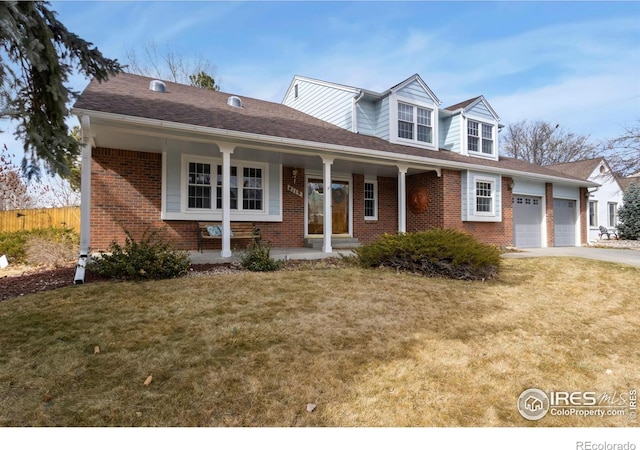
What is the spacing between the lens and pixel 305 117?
43.9 feet

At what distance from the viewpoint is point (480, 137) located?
46.1 ft

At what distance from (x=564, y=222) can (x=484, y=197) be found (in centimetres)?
580

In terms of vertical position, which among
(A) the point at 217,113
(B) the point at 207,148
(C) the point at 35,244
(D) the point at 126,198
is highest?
(A) the point at 217,113

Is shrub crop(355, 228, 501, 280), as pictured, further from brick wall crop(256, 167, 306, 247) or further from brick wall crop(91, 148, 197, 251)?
brick wall crop(91, 148, 197, 251)

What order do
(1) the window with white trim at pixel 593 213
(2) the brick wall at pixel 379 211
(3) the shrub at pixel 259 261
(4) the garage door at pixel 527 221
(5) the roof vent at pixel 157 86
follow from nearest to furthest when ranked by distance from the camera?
1. (3) the shrub at pixel 259 261
2. (5) the roof vent at pixel 157 86
3. (2) the brick wall at pixel 379 211
4. (4) the garage door at pixel 527 221
5. (1) the window with white trim at pixel 593 213

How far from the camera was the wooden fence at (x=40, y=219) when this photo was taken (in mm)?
11445

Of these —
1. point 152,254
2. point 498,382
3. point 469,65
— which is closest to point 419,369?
point 498,382

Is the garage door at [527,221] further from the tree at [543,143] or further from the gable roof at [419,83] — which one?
the tree at [543,143]

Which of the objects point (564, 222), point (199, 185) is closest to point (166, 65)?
point (199, 185)

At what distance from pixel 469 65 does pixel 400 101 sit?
11.9 ft

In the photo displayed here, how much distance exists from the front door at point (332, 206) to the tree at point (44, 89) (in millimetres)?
7406

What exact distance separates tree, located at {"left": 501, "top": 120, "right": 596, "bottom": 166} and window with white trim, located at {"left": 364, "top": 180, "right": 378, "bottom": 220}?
29.7 m

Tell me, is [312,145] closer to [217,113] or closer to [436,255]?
[217,113]
